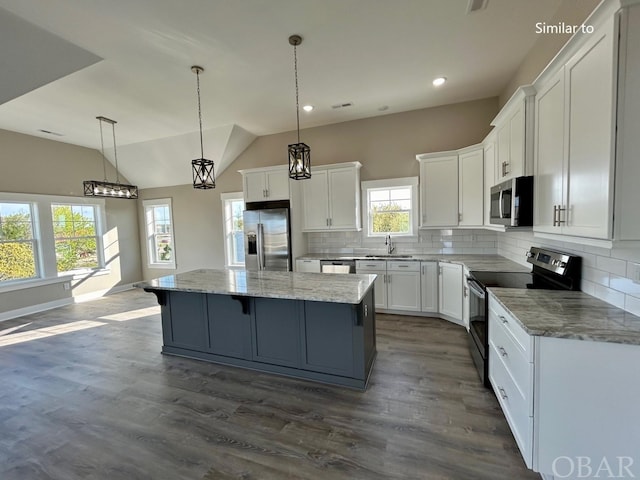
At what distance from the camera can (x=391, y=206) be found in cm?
488

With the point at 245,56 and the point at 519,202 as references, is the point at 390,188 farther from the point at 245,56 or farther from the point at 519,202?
the point at 245,56

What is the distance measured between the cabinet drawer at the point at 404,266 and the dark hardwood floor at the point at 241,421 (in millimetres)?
1091

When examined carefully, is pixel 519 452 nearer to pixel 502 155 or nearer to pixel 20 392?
pixel 502 155

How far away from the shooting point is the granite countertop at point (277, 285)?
2344 millimetres

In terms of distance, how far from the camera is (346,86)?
3.72 m

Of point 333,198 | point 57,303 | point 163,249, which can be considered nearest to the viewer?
point 333,198

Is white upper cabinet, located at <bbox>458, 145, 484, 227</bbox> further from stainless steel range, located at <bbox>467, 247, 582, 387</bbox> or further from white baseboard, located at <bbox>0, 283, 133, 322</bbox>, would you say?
white baseboard, located at <bbox>0, 283, 133, 322</bbox>

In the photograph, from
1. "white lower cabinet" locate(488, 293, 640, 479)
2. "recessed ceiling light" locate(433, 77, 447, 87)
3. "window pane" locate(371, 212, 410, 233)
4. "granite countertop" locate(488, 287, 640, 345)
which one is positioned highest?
"recessed ceiling light" locate(433, 77, 447, 87)

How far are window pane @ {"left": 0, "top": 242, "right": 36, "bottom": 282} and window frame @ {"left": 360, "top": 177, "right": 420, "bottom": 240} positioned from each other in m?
6.14

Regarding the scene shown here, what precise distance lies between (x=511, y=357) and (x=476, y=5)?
2.74 metres

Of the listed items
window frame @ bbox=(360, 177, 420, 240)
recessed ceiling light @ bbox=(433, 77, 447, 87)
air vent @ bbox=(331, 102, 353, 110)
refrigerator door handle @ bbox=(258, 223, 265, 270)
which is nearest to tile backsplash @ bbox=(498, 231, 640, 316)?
window frame @ bbox=(360, 177, 420, 240)

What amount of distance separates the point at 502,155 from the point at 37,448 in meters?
4.62

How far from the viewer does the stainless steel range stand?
2178 millimetres

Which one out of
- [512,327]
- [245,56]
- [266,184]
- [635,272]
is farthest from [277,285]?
[266,184]
